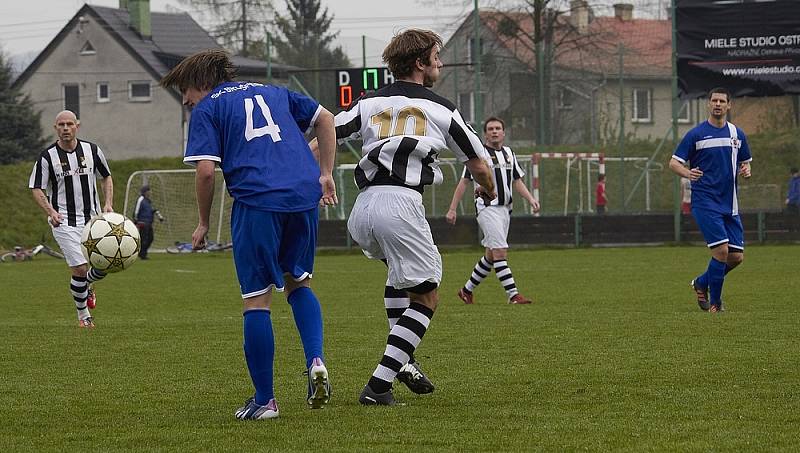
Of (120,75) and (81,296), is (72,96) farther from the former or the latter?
(81,296)

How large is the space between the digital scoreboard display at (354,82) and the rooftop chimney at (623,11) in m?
8.12

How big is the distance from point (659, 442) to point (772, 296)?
9.00 m

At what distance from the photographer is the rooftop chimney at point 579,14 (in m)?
31.9

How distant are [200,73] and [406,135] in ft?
3.50

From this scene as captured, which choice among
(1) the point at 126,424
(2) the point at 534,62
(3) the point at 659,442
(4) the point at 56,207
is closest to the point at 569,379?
(3) the point at 659,442

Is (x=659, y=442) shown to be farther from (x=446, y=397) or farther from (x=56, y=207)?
(x=56, y=207)

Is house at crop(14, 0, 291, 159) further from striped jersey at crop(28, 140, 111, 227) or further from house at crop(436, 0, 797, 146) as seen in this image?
striped jersey at crop(28, 140, 111, 227)

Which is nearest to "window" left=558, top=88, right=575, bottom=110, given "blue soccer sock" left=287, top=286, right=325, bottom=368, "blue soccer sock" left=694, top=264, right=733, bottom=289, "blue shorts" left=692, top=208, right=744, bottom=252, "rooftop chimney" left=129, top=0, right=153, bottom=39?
"blue shorts" left=692, top=208, right=744, bottom=252

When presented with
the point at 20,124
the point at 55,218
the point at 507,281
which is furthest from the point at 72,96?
the point at 55,218

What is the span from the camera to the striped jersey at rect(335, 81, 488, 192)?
6332 mm

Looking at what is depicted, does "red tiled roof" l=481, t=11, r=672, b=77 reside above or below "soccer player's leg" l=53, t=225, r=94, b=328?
above

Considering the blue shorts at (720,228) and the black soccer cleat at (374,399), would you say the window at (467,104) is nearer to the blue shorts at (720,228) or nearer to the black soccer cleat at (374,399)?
the blue shorts at (720,228)

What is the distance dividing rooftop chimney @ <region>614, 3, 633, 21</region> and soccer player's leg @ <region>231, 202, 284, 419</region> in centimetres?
2453

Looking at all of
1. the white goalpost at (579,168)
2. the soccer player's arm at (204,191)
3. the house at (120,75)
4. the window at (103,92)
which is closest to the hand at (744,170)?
the soccer player's arm at (204,191)
